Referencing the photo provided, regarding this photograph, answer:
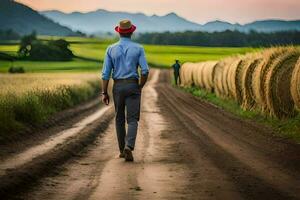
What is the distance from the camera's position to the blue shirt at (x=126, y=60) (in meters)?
11.1

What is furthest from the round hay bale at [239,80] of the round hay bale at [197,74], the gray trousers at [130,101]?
the round hay bale at [197,74]

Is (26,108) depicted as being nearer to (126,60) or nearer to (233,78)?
(126,60)

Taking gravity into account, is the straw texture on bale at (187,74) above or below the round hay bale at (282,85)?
below

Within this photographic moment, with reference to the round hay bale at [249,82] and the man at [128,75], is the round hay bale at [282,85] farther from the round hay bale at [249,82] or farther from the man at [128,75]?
the man at [128,75]

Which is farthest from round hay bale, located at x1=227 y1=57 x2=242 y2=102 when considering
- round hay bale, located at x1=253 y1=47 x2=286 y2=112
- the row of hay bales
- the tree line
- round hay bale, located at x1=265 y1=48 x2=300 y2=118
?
the tree line

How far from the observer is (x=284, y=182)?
27.8 ft

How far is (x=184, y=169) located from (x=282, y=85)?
8594 mm

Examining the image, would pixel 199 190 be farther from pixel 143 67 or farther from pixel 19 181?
pixel 143 67

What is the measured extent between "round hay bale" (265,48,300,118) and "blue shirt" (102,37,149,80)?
733 centimetres

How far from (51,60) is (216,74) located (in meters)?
57.8

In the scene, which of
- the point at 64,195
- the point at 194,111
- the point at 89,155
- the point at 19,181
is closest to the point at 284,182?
the point at 64,195

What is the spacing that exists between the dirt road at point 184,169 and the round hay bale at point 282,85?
2.10m

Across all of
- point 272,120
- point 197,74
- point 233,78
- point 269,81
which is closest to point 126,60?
point 269,81

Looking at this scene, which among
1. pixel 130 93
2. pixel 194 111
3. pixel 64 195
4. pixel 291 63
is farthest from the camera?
pixel 194 111
